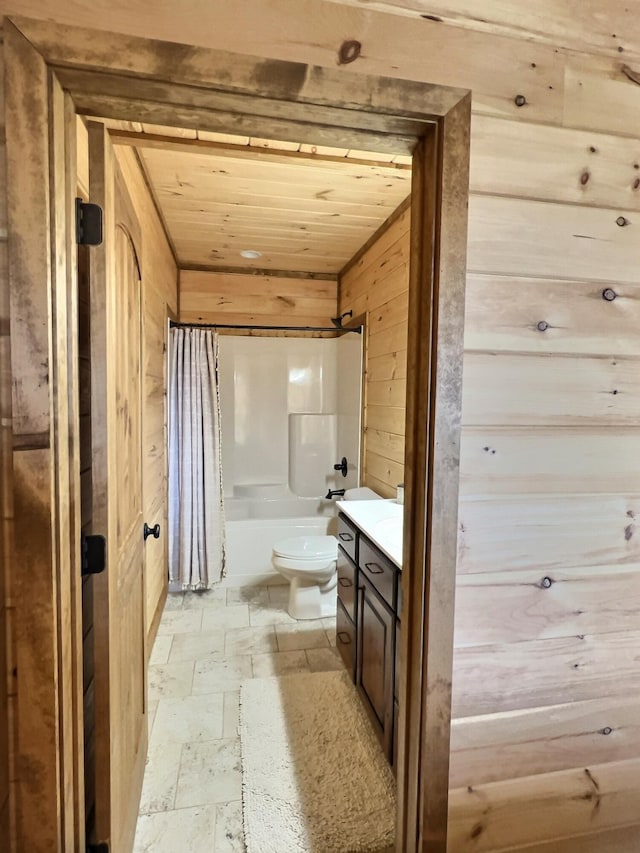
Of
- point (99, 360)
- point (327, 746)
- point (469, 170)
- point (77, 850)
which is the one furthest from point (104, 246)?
point (327, 746)

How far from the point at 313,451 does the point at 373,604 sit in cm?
236

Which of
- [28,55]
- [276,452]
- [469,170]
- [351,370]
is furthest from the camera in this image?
[276,452]

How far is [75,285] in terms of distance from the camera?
931mm

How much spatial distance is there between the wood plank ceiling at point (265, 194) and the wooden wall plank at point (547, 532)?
4.83 ft

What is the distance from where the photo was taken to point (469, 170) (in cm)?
95

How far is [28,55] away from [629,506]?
5.09ft

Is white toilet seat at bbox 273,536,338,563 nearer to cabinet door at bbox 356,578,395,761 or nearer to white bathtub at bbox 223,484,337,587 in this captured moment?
white bathtub at bbox 223,484,337,587

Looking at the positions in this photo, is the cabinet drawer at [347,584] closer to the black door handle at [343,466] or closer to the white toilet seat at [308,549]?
the white toilet seat at [308,549]

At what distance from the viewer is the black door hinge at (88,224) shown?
3.32 feet

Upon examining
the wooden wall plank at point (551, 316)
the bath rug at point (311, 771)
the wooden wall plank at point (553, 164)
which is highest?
the wooden wall plank at point (553, 164)

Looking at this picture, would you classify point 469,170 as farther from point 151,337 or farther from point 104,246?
point 151,337

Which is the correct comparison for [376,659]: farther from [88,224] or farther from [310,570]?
[88,224]

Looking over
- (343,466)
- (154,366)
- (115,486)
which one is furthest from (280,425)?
(115,486)

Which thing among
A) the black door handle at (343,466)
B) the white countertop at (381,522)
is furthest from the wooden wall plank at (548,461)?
the black door handle at (343,466)
